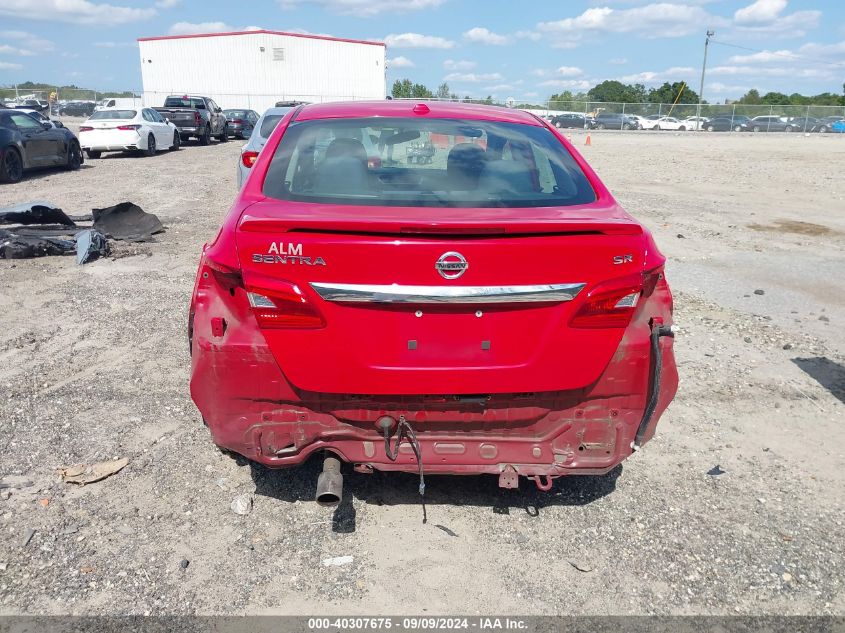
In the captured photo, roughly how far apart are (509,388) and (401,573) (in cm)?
89

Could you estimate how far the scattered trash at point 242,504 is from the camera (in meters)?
3.45

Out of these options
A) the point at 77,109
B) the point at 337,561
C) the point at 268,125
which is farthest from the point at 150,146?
the point at 77,109

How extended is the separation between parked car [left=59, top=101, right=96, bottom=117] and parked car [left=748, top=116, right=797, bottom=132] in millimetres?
48654

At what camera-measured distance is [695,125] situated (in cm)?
5547

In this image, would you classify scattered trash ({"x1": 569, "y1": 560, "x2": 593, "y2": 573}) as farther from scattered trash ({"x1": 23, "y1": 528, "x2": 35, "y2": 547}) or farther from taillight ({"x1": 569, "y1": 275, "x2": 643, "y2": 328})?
scattered trash ({"x1": 23, "y1": 528, "x2": 35, "y2": 547})

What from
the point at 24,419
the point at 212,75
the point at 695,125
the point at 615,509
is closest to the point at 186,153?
the point at 24,419

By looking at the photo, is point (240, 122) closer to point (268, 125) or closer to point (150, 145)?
point (150, 145)

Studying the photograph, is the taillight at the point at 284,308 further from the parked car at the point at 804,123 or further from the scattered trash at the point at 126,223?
the parked car at the point at 804,123

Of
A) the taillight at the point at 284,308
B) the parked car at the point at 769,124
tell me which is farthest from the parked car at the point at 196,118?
the parked car at the point at 769,124

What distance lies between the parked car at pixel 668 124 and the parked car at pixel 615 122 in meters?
1.82

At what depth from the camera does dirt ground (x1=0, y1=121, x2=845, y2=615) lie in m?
2.90

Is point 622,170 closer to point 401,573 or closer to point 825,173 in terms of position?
→ point 825,173

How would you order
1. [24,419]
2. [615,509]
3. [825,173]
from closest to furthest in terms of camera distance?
[615,509] → [24,419] → [825,173]

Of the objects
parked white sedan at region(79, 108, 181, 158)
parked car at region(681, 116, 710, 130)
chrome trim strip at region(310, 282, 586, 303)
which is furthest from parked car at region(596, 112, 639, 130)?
chrome trim strip at region(310, 282, 586, 303)
